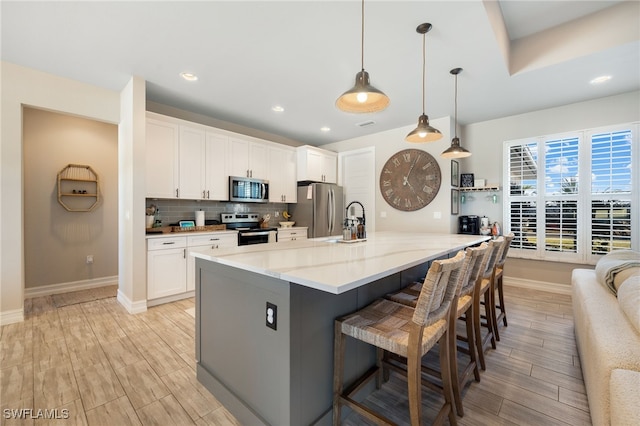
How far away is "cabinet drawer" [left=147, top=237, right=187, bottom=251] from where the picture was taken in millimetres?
3256

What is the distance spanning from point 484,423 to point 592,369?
630 mm

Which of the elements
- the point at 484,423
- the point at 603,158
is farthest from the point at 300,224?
the point at 603,158

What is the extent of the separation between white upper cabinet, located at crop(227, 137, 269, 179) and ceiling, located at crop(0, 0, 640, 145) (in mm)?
818

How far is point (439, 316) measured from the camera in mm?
1272

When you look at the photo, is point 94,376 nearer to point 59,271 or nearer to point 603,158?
point 59,271

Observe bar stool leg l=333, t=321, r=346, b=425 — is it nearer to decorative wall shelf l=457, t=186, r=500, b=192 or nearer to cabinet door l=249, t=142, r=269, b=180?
cabinet door l=249, t=142, r=269, b=180

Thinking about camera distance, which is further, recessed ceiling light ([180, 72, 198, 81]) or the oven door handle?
the oven door handle

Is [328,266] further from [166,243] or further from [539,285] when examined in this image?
[539,285]

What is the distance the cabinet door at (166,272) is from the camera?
3266 mm

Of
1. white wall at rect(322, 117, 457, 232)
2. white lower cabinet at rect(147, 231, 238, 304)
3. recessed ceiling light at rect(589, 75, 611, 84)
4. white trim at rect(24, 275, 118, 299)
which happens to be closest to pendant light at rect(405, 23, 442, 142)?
white wall at rect(322, 117, 457, 232)

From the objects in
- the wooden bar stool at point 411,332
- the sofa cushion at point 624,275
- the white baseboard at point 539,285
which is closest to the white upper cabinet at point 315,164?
the white baseboard at point 539,285

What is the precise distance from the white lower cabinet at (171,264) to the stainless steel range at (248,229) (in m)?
0.47

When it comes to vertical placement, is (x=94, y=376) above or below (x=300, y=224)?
below

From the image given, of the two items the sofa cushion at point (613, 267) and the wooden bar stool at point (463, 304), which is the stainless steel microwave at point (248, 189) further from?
the sofa cushion at point (613, 267)
